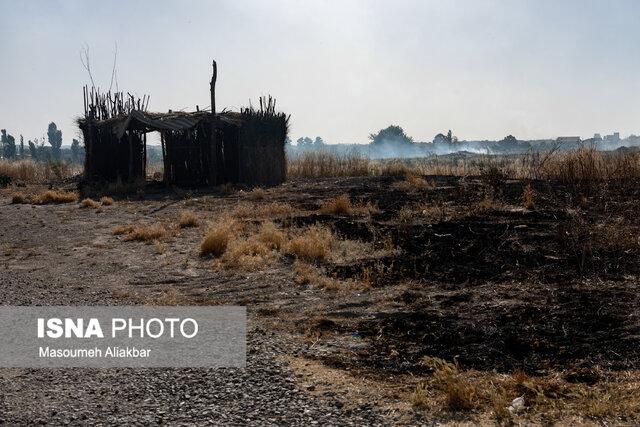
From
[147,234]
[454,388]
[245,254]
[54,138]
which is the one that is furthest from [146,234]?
[54,138]

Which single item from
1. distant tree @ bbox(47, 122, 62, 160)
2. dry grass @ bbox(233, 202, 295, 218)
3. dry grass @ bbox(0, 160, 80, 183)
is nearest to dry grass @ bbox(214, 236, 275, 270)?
dry grass @ bbox(233, 202, 295, 218)

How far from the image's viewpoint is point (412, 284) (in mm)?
7395

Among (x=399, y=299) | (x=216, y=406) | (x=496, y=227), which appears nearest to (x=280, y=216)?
(x=496, y=227)

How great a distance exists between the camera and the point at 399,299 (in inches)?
266

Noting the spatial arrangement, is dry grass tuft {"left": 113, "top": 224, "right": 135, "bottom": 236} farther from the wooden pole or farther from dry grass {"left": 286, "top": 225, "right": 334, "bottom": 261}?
the wooden pole

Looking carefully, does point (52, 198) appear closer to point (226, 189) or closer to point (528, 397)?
point (226, 189)

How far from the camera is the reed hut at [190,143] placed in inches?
826

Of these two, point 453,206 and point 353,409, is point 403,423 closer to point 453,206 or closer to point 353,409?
point 353,409

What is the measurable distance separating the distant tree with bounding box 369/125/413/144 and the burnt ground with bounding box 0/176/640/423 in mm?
90931

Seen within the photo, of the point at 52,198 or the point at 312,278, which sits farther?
the point at 52,198

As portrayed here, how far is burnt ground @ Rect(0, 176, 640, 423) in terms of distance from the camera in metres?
5.00
